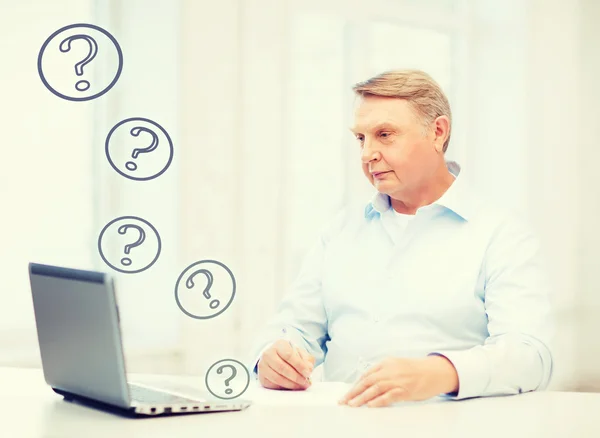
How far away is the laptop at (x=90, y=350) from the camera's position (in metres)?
1.17

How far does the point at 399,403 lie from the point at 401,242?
69 cm

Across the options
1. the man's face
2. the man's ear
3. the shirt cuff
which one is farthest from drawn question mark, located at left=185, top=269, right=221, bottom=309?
Answer: the man's ear

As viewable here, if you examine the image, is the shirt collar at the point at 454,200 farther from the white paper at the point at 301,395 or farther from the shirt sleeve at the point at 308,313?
the white paper at the point at 301,395

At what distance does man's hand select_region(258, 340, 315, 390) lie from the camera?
1.52m

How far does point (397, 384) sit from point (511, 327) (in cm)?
43

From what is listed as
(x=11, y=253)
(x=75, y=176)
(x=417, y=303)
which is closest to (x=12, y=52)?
(x=75, y=176)

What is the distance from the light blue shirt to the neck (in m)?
0.03

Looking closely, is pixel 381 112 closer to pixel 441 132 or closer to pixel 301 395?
pixel 441 132

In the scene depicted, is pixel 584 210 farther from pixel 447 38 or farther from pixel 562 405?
pixel 562 405

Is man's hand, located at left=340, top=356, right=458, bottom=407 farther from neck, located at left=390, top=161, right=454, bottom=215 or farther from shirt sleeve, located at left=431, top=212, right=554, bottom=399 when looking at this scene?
neck, located at left=390, top=161, right=454, bottom=215

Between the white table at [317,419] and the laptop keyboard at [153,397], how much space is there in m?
0.04

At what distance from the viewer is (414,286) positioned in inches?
77.2

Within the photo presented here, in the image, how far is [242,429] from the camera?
1.18m

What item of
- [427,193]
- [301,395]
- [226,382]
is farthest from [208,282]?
[427,193]
